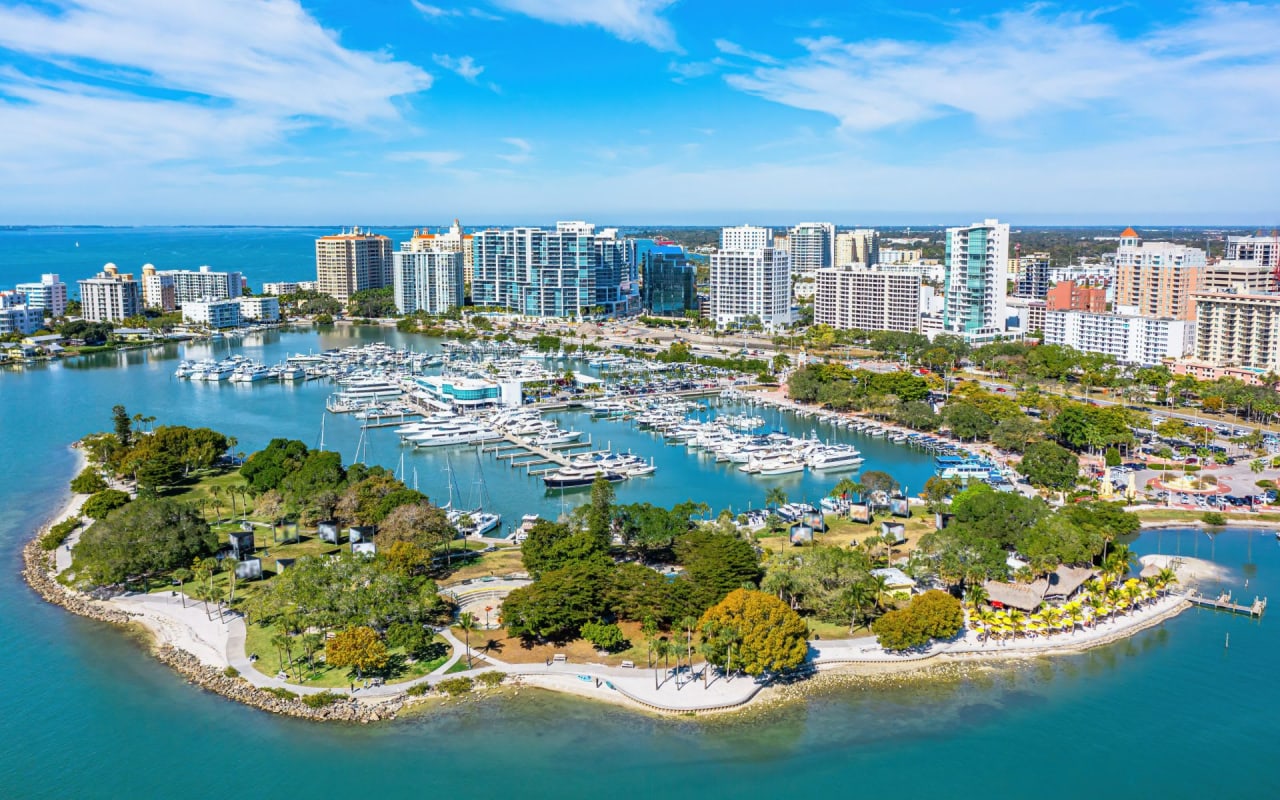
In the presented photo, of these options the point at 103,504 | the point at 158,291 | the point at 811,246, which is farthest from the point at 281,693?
the point at 811,246

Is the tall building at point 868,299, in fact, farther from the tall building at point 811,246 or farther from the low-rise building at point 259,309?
the low-rise building at point 259,309

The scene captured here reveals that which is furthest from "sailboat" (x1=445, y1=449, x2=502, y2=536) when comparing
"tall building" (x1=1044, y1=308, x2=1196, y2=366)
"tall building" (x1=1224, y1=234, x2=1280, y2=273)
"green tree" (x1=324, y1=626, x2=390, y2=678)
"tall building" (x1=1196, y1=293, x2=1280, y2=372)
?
"tall building" (x1=1224, y1=234, x2=1280, y2=273)

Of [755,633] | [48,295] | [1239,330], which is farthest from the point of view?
[48,295]

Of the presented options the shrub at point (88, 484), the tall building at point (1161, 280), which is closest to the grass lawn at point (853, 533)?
the shrub at point (88, 484)

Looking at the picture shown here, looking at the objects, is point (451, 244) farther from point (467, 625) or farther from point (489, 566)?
point (467, 625)

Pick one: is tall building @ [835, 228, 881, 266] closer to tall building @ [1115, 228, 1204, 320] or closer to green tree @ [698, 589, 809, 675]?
tall building @ [1115, 228, 1204, 320]

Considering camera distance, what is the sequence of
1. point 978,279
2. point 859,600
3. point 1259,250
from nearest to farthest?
point 859,600 < point 978,279 < point 1259,250

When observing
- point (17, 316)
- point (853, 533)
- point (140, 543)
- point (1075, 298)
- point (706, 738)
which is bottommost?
point (706, 738)
